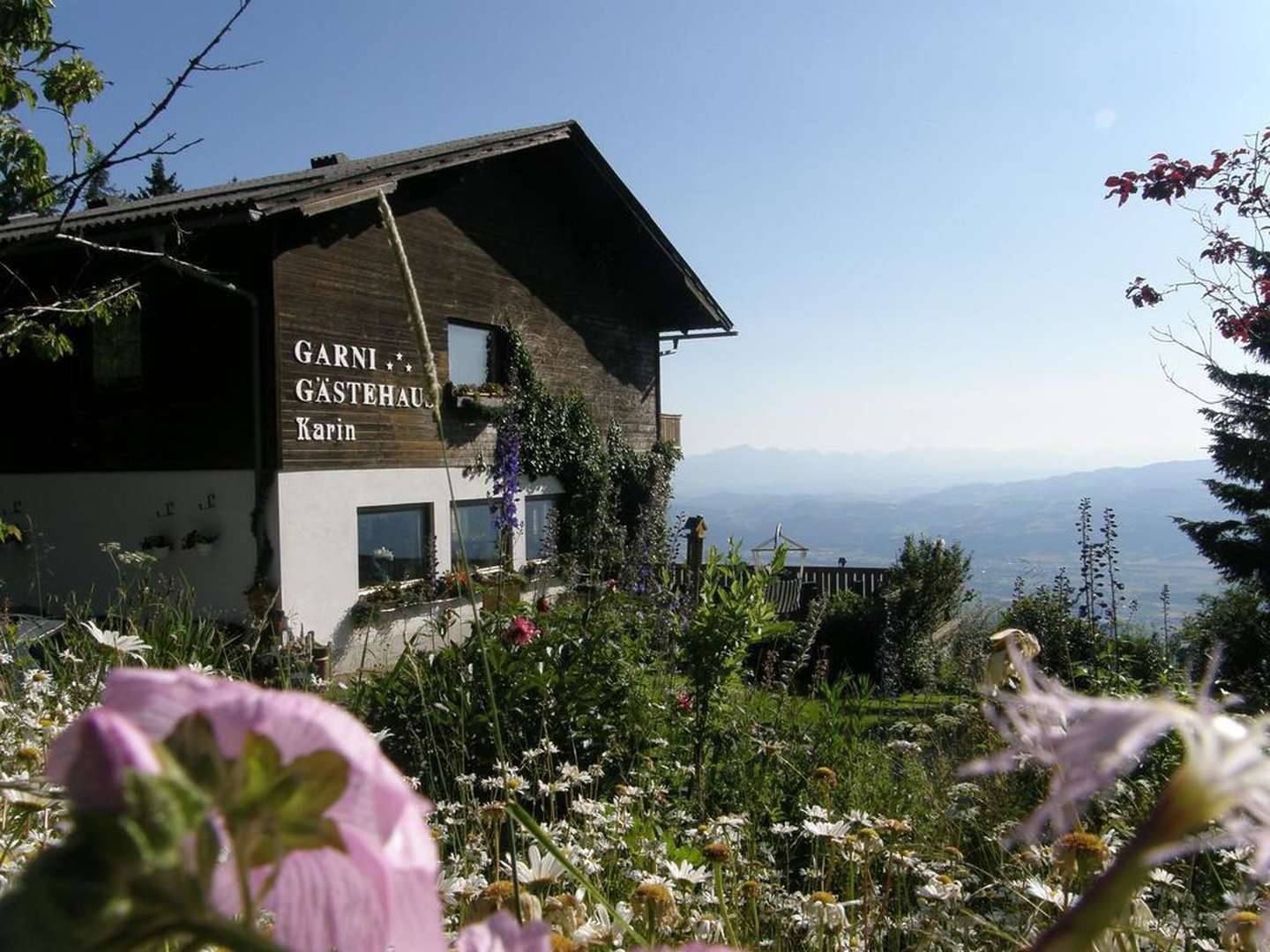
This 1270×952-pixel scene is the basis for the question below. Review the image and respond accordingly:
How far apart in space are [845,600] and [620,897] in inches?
525

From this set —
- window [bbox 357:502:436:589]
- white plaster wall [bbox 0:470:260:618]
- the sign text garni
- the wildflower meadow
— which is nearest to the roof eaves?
the sign text garni

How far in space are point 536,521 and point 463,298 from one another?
360cm

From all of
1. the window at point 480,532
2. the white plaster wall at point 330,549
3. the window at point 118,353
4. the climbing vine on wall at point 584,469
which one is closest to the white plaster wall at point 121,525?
the white plaster wall at point 330,549

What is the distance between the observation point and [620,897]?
2.23 meters

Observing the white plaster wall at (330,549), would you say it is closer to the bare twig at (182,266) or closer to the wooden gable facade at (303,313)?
the wooden gable facade at (303,313)

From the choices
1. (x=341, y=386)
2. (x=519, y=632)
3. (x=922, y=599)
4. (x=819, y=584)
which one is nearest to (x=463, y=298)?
(x=341, y=386)

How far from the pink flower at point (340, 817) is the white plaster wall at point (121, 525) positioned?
412 inches

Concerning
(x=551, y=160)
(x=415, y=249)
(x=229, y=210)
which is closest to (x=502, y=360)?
(x=415, y=249)

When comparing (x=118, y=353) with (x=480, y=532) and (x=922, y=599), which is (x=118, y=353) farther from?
(x=922, y=599)

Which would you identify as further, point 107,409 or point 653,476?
point 653,476

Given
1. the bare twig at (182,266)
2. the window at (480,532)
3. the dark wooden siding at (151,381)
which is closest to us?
the bare twig at (182,266)

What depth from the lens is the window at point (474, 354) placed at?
525 inches

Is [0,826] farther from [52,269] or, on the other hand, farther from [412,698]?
[52,269]

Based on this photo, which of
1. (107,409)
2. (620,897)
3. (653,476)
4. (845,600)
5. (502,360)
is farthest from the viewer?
(653,476)
